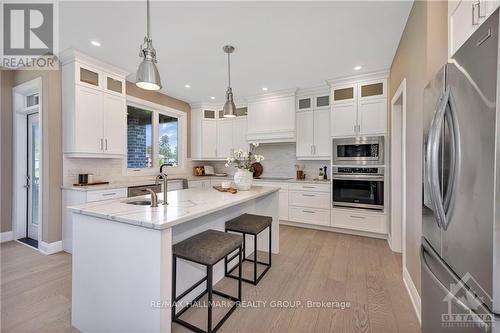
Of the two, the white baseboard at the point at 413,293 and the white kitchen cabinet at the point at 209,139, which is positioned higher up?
the white kitchen cabinet at the point at 209,139

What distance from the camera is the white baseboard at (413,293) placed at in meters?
1.77

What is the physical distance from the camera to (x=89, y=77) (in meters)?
3.07

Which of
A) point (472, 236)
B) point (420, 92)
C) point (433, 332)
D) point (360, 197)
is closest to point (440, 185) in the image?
point (472, 236)

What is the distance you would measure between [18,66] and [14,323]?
3602mm

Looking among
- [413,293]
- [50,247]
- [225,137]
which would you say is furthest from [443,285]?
[225,137]

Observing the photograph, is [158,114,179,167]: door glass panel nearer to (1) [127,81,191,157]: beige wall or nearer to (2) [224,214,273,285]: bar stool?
(1) [127,81,191,157]: beige wall

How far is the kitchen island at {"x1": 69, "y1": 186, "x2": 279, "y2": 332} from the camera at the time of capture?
1312 mm

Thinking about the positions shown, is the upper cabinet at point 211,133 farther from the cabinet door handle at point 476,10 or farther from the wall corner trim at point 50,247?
the cabinet door handle at point 476,10

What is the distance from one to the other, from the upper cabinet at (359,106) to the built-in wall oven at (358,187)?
0.63 metres

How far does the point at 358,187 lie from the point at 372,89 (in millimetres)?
1629

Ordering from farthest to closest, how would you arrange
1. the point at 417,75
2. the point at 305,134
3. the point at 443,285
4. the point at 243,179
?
1. the point at 305,134
2. the point at 243,179
3. the point at 417,75
4. the point at 443,285

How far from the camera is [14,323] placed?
67.6 inches

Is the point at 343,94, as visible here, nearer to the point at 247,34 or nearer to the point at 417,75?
the point at 417,75

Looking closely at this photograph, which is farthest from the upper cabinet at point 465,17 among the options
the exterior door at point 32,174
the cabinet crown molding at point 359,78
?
the exterior door at point 32,174
